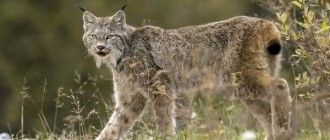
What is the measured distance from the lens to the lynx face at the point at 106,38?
31.6ft

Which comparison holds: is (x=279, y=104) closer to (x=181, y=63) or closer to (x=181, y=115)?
(x=181, y=63)

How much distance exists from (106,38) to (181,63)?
0.73m

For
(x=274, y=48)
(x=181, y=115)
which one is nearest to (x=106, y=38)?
(x=274, y=48)

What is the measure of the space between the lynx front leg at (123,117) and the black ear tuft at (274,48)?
1.19m

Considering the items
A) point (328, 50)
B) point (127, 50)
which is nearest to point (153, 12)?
point (127, 50)

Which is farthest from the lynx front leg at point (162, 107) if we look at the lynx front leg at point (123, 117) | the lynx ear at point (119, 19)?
the lynx ear at point (119, 19)

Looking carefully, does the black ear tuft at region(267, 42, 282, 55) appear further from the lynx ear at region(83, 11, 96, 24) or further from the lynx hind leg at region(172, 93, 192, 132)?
the lynx ear at region(83, 11, 96, 24)

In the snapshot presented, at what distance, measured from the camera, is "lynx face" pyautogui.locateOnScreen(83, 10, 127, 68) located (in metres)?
9.63

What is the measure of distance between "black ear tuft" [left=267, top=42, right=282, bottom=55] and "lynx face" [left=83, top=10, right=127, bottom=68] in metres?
1.44

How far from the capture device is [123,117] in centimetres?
920

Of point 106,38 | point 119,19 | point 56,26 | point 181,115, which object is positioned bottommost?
point 181,115

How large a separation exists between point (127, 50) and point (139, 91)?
549mm

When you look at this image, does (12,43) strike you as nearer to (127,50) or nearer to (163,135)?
(127,50)

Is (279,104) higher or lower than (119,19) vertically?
lower
